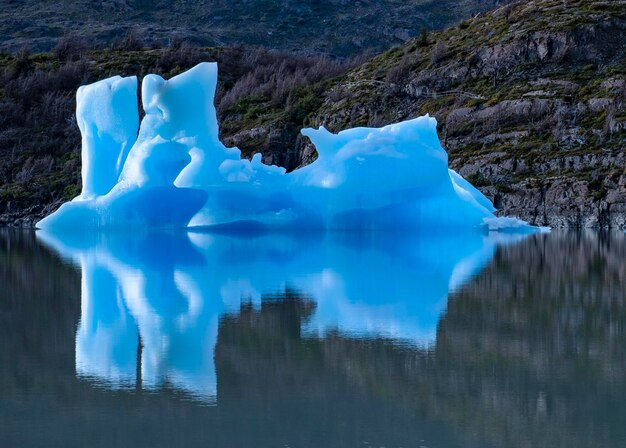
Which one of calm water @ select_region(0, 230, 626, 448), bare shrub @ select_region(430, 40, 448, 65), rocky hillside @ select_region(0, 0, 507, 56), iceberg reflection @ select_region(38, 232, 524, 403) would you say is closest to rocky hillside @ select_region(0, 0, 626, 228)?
bare shrub @ select_region(430, 40, 448, 65)

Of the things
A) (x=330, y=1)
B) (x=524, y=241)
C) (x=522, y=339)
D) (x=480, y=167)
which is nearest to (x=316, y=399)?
(x=522, y=339)

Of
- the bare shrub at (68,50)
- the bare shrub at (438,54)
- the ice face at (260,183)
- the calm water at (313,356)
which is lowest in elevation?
the calm water at (313,356)

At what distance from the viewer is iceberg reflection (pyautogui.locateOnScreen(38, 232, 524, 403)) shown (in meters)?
8.23

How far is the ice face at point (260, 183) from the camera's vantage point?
Result: 25.0 meters

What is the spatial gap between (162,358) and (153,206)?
743 inches

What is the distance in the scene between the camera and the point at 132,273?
50.7 feet

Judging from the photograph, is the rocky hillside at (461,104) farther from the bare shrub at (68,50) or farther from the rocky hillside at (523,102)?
the bare shrub at (68,50)

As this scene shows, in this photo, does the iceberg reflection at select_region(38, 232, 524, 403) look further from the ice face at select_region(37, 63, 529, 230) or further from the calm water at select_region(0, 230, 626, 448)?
the ice face at select_region(37, 63, 529, 230)

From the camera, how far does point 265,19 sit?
316 ft

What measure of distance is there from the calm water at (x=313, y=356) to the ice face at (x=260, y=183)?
8.89 meters

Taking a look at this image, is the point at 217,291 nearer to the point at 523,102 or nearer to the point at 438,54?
the point at 523,102

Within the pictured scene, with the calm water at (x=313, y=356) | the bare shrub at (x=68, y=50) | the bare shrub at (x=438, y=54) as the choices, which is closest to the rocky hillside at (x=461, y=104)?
the bare shrub at (x=438, y=54)

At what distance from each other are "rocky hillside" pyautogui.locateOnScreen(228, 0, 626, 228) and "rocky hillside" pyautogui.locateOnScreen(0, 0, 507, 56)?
123 feet

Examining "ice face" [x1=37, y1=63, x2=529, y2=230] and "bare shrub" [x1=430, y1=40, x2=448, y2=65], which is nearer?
"ice face" [x1=37, y1=63, x2=529, y2=230]
